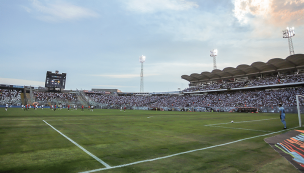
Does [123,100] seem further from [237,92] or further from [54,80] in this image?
[237,92]

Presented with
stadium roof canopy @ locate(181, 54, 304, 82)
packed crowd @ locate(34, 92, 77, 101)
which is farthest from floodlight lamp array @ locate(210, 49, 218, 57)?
packed crowd @ locate(34, 92, 77, 101)

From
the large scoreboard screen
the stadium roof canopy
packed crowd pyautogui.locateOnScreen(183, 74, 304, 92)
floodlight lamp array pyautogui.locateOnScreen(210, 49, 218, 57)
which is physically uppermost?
floodlight lamp array pyautogui.locateOnScreen(210, 49, 218, 57)

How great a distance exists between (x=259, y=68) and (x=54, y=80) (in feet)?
238

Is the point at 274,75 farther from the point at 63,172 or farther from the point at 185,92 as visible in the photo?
the point at 63,172

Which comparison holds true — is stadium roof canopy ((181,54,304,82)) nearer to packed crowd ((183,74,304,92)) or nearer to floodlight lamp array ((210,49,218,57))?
packed crowd ((183,74,304,92))

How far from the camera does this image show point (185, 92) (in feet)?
244

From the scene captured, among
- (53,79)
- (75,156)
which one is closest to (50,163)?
(75,156)

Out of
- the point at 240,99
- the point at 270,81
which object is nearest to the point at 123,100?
the point at 240,99

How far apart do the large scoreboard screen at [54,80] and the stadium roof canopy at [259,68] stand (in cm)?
5413

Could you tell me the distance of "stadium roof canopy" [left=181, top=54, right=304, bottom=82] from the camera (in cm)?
4534

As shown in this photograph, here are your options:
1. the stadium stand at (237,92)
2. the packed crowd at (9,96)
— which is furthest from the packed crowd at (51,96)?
the packed crowd at (9,96)

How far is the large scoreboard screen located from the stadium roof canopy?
5413 centimetres

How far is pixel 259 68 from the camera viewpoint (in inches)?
Answer: 2077

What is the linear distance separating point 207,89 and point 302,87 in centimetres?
2773
